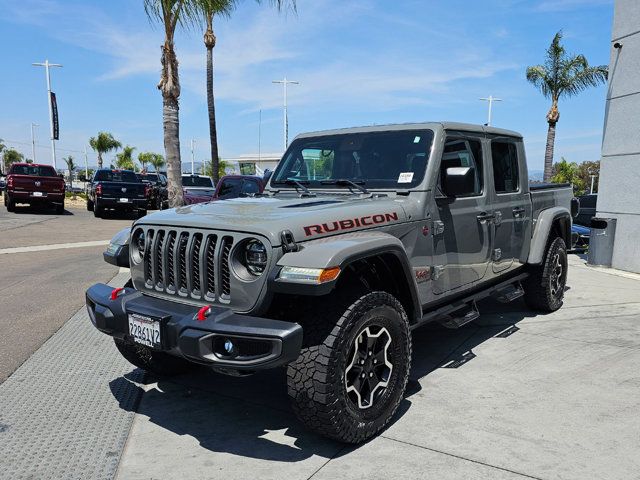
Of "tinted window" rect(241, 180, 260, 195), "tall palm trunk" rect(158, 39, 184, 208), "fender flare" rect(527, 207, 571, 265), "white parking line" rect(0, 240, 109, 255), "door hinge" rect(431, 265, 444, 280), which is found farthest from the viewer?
"tall palm trunk" rect(158, 39, 184, 208)

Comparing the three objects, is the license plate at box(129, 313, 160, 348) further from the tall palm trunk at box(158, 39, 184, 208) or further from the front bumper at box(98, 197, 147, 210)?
the front bumper at box(98, 197, 147, 210)

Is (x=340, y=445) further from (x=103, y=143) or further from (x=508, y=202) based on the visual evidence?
(x=103, y=143)

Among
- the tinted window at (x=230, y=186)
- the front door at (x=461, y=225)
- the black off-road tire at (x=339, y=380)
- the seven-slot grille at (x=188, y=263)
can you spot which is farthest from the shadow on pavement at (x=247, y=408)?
the tinted window at (x=230, y=186)

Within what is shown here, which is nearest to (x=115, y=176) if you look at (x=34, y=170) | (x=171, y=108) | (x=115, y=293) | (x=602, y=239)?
(x=34, y=170)

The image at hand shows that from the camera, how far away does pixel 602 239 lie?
28.8ft

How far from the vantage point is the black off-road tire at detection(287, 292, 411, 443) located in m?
2.71

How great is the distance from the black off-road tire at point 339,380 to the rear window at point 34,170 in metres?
18.5

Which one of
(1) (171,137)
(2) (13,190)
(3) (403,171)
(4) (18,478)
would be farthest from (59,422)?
(2) (13,190)

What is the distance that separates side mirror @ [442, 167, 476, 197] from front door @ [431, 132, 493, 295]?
2cm

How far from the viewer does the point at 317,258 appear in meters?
2.67

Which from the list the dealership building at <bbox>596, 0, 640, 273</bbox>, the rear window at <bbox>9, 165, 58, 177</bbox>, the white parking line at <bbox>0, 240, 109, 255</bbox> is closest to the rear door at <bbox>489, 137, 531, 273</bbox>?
the dealership building at <bbox>596, 0, 640, 273</bbox>

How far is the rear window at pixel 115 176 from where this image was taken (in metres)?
19.4

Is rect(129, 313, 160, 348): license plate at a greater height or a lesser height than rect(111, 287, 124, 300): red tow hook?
lesser

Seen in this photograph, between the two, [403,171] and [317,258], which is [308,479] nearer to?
[317,258]
